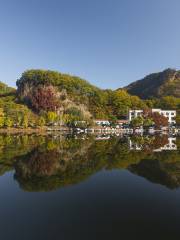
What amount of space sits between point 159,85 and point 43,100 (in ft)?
316

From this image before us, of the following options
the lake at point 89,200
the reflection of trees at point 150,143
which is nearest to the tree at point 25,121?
the reflection of trees at point 150,143

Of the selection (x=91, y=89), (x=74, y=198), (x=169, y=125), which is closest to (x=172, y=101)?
(x=169, y=125)

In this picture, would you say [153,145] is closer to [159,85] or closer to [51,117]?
[51,117]

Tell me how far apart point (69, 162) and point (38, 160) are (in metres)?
2.56

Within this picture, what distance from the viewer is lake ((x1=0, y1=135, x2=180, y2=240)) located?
24.8 ft

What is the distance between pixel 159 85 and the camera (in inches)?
6063

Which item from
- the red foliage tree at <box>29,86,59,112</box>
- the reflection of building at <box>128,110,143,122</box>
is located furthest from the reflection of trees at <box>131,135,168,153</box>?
the reflection of building at <box>128,110,143,122</box>

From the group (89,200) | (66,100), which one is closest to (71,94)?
(66,100)

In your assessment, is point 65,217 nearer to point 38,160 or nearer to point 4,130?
point 38,160

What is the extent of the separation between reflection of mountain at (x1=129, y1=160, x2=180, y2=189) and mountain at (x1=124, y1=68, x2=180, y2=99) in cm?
12513

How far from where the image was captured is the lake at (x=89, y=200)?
7.56m

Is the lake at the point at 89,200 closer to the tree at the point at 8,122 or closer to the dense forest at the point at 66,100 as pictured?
the tree at the point at 8,122

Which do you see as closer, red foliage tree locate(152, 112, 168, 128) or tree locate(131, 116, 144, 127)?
tree locate(131, 116, 144, 127)

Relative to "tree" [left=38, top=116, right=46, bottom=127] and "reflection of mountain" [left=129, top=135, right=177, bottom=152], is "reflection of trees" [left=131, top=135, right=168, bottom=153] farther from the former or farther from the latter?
"tree" [left=38, top=116, right=46, bottom=127]
